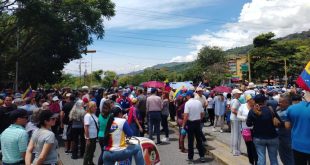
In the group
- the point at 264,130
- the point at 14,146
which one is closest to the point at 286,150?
the point at 264,130

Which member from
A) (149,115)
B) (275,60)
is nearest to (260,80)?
(275,60)

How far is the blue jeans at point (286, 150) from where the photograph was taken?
6797 millimetres

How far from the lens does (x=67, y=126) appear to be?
11.0 meters

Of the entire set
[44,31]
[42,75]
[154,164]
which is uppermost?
[44,31]

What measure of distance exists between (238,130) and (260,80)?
64.2 m

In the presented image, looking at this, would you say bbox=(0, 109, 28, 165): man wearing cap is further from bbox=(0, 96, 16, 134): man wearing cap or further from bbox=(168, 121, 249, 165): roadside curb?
bbox=(168, 121, 249, 165): roadside curb

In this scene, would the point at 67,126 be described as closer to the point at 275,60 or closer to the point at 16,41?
the point at 16,41

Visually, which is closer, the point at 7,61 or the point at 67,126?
the point at 67,126

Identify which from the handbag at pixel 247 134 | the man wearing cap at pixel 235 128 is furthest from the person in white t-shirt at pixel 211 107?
the handbag at pixel 247 134

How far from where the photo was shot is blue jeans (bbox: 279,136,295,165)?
6797 mm

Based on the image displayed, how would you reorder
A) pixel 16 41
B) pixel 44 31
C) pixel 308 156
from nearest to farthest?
pixel 308 156
pixel 44 31
pixel 16 41

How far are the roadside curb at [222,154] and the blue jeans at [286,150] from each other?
1.53 metres

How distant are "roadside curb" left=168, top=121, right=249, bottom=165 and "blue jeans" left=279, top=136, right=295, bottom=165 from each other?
153 cm

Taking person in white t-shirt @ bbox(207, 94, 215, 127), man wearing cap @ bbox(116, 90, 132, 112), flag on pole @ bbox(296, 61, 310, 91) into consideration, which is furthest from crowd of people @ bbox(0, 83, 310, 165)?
person in white t-shirt @ bbox(207, 94, 215, 127)
